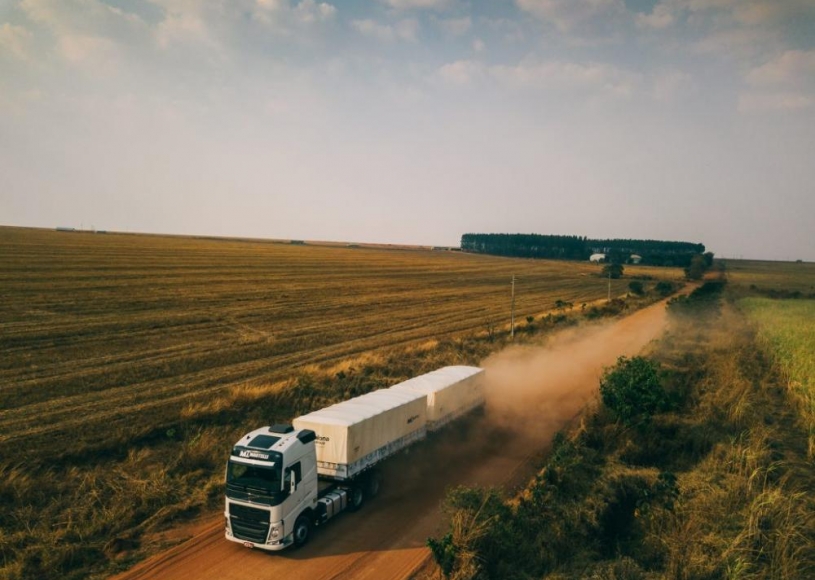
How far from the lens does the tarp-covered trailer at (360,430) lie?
60.8 ft

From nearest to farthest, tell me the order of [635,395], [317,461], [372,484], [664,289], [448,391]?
[317,461] < [372,484] < [635,395] < [448,391] < [664,289]

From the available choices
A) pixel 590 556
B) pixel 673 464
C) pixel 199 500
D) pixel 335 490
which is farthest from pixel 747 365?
pixel 199 500

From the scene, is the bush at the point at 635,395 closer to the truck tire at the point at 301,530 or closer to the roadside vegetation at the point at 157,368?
the roadside vegetation at the point at 157,368

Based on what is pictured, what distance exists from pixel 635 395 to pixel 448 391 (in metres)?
8.74

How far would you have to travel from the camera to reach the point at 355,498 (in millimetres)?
19062

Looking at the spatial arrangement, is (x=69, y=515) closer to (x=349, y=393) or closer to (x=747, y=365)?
(x=349, y=393)

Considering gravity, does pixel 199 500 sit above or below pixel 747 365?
below

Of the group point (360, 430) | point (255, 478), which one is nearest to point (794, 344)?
point (360, 430)

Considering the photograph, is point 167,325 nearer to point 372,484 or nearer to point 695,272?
point 372,484

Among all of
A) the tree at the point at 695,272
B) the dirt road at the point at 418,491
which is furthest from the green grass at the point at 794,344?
the tree at the point at 695,272

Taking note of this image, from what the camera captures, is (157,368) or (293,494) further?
(157,368)

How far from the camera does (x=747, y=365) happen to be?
3419 cm

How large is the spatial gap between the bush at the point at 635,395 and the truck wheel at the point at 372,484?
11.9m

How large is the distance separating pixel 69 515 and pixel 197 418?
8235mm
